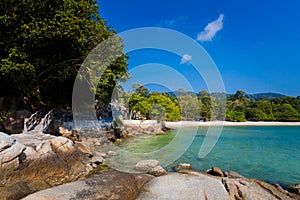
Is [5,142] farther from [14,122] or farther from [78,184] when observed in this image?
[14,122]

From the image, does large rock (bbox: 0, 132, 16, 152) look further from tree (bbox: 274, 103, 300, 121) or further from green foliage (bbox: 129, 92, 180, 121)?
tree (bbox: 274, 103, 300, 121)

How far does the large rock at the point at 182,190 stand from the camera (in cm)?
407

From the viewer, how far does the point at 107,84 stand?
12.5m

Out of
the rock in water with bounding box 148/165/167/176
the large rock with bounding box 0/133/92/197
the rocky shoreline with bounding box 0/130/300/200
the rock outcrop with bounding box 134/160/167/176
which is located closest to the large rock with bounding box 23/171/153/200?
the rocky shoreline with bounding box 0/130/300/200

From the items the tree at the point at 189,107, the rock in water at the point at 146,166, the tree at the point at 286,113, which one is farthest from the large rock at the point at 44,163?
the tree at the point at 286,113

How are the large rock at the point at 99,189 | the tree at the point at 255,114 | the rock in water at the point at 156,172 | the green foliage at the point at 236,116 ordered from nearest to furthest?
the large rock at the point at 99,189 → the rock in water at the point at 156,172 → the green foliage at the point at 236,116 → the tree at the point at 255,114

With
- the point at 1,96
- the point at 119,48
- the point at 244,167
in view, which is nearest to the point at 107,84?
the point at 119,48

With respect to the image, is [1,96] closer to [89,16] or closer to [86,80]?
[86,80]

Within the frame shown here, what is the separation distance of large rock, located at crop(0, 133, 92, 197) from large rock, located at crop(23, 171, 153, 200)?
1526mm

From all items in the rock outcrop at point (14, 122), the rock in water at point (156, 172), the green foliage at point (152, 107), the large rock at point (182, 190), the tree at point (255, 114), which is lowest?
the rock in water at point (156, 172)

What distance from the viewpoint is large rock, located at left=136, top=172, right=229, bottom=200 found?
13.4 ft

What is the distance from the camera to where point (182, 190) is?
14.2 feet

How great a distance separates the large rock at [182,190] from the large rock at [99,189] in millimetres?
309

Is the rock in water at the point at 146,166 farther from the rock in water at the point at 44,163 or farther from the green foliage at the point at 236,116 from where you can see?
the green foliage at the point at 236,116
